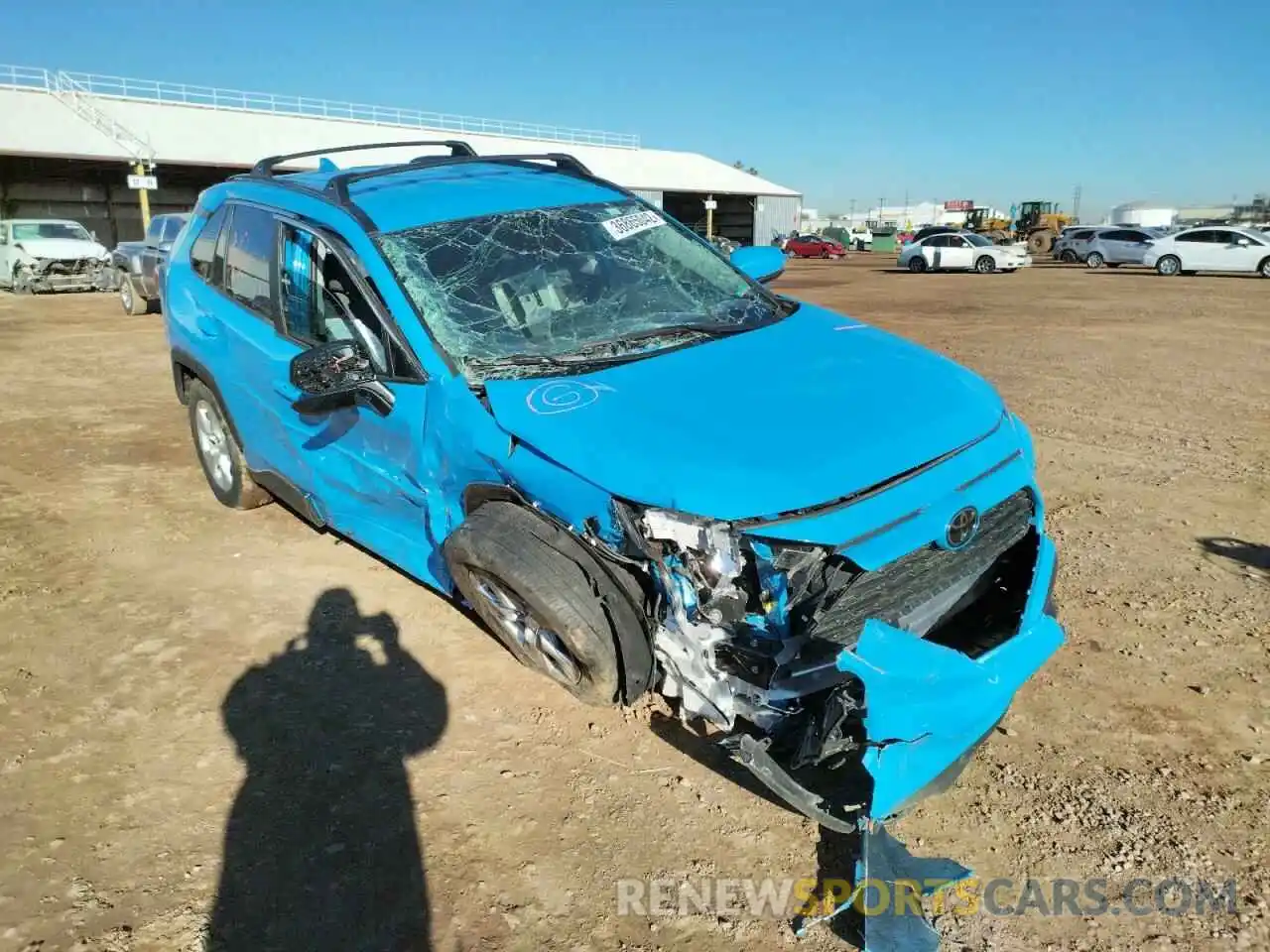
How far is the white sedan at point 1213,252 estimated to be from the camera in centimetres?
2536

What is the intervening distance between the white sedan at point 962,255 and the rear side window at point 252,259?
30822 millimetres

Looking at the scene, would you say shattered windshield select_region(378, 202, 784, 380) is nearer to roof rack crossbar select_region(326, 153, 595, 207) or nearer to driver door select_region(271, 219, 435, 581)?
driver door select_region(271, 219, 435, 581)

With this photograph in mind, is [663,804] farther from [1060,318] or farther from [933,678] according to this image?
[1060,318]

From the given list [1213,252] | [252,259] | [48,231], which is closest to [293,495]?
[252,259]

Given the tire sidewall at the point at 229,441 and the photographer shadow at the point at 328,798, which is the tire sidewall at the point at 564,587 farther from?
the tire sidewall at the point at 229,441

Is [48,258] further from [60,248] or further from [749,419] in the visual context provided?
A: [749,419]

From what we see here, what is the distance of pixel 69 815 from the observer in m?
2.82

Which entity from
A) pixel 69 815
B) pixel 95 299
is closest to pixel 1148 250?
pixel 95 299

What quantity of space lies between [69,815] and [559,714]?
164cm

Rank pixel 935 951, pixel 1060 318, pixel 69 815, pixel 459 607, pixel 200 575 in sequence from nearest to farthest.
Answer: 1. pixel 935 951
2. pixel 69 815
3. pixel 459 607
4. pixel 200 575
5. pixel 1060 318

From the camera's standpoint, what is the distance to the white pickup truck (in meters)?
18.7

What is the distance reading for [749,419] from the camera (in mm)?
2693

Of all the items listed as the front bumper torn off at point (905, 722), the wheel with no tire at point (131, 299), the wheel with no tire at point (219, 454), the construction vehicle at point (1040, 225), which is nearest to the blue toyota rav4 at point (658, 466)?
the front bumper torn off at point (905, 722)

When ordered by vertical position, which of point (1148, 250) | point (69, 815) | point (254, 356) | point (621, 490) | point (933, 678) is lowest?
point (69, 815)
